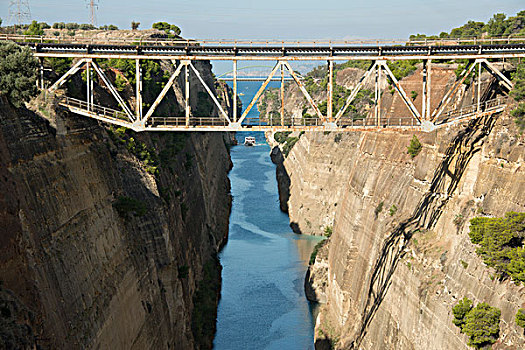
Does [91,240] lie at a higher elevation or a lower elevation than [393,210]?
higher

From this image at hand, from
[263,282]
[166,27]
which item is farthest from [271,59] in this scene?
[166,27]

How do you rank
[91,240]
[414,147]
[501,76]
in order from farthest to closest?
[414,147] < [501,76] < [91,240]

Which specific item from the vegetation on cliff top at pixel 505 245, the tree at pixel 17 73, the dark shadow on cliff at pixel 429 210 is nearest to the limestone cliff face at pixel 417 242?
the dark shadow on cliff at pixel 429 210

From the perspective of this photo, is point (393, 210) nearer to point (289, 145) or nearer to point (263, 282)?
point (263, 282)

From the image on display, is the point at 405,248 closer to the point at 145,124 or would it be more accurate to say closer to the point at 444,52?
the point at 444,52

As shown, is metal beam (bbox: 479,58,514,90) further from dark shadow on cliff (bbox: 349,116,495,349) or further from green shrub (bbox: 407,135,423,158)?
Answer: green shrub (bbox: 407,135,423,158)

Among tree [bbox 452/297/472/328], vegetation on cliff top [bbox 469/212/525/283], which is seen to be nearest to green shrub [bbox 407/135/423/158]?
vegetation on cliff top [bbox 469/212/525/283]
